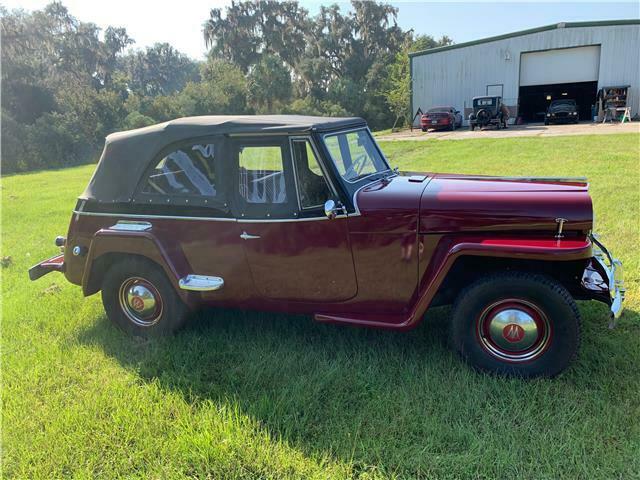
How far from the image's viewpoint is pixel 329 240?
3.36m

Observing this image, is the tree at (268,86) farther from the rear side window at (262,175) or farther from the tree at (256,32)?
the rear side window at (262,175)

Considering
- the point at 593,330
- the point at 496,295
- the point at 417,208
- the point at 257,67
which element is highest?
the point at 257,67

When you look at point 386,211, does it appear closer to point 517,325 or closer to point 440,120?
point 517,325

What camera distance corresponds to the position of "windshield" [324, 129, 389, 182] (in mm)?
3529

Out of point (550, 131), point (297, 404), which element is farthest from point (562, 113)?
point (297, 404)

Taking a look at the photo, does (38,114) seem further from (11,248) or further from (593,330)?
(593,330)

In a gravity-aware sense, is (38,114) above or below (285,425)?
above

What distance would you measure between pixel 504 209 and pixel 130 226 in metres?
2.87

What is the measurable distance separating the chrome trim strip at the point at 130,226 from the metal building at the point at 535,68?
2724cm

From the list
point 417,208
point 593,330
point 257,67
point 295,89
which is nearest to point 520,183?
point 417,208

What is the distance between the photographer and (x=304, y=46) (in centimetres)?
4825

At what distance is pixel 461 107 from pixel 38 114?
27.9 metres

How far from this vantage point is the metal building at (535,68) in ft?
79.7

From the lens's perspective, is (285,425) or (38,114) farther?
(38,114)
